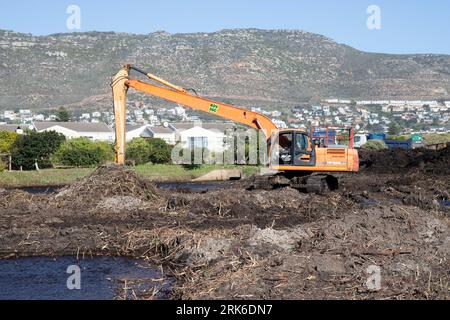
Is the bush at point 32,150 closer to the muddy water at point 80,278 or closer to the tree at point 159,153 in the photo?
the tree at point 159,153

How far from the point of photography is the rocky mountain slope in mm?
131000

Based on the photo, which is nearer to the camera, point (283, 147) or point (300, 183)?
point (283, 147)

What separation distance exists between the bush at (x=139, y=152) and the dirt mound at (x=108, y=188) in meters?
22.0

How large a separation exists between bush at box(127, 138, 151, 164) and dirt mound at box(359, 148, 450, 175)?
14925 millimetres

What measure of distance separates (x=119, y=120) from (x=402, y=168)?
20.9 m

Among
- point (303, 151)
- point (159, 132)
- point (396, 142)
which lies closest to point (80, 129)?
point (159, 132)

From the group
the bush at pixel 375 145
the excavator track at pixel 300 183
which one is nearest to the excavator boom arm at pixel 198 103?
the excavator track at pixel 300 183

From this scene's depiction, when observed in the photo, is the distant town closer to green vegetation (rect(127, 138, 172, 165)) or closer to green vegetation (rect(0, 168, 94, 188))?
green vegetation (rect(127, 138, 172, 165))

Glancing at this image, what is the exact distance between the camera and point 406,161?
39.5 metres

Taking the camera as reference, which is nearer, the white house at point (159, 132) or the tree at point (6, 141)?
the tree at point (6, 141)

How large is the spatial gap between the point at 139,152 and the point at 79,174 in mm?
7779

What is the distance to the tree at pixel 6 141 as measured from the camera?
4294cm

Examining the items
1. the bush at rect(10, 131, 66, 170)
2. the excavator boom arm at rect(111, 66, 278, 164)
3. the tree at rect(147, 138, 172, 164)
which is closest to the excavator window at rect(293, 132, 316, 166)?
the excavator boom arm at rect(111, 66, 278, 164)

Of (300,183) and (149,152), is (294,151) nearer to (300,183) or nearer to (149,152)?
(300,183)
